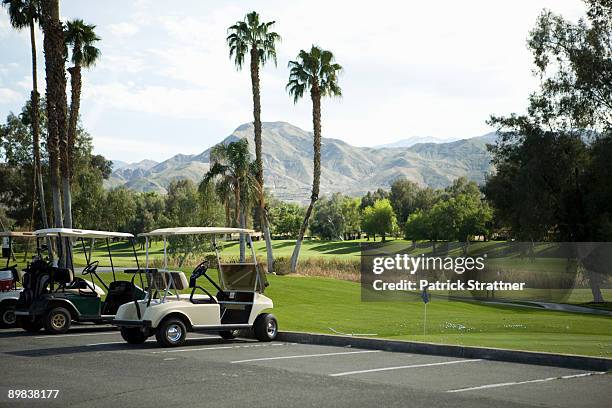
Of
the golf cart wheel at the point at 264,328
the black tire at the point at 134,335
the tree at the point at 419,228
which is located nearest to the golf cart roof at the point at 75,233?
the black tire at the point at 134,335

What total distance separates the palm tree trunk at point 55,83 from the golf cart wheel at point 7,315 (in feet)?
39.2

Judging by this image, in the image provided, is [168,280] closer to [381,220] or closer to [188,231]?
[188,231]

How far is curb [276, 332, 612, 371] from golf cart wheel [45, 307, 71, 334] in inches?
199

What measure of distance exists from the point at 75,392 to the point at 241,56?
130 ft

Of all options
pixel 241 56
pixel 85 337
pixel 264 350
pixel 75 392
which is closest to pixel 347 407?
pixel 75 392

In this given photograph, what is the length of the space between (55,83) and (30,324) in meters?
15.4

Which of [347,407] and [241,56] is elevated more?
[241,56]

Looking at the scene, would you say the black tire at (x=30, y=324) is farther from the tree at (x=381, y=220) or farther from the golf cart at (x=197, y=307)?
the tree at (x=381, y=220)

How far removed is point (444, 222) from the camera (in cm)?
9812

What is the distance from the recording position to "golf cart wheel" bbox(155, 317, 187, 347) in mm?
14969

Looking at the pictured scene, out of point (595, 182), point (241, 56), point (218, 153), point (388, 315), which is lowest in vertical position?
point (388, 315)

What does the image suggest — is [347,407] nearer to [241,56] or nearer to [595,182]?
[595,182]

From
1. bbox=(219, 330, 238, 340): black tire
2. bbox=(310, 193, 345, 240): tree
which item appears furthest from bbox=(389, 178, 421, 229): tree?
bbox=(219, 330, 238, 340): black tire

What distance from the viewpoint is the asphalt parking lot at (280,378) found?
9.09 m
